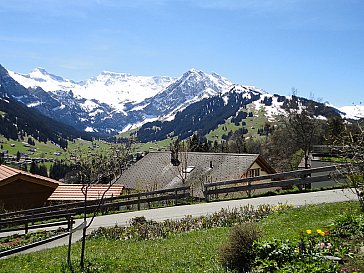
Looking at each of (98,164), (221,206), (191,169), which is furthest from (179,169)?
(98,164)

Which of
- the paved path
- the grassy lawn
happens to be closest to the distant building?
the paved path

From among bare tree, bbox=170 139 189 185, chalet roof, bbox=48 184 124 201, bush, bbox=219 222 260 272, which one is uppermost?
bare tree, bbox=170 139 189 185

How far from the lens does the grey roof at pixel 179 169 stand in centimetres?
4328

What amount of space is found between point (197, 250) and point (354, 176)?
5339 mm

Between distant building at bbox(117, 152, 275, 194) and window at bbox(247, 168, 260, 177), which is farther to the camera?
distant building at bbox(117, 152, 275, 194)

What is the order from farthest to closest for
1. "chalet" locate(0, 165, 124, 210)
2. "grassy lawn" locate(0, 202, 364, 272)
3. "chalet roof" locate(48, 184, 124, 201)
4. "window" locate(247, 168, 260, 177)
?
"window" locate(247, 168, 260, 177), "chalet" locate(0, 165, 124, 210), "chalet roof" locate(48, 184, 124, 201), "grassy lawn" locate(0, 202, 364, 272)

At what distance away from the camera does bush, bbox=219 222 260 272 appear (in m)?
7.88

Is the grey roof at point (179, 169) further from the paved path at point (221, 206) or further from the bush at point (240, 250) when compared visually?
the bush at point (240, 250)

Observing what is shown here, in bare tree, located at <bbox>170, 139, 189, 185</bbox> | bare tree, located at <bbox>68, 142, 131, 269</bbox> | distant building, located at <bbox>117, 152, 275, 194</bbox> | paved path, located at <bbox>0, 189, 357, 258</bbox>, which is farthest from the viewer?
bare tree, located at <bbox>170, 139, 189, 185</bbox>

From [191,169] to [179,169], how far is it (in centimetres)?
155

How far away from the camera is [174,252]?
10188 millimetres

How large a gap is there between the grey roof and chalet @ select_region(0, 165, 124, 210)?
24.4 feet

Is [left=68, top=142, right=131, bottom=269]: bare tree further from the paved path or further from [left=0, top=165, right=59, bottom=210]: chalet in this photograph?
A: [left=0, top=165, right=59, bottom=210]: chalet

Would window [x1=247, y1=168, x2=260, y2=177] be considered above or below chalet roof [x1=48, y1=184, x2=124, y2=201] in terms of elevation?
above
